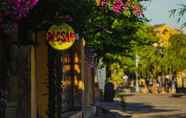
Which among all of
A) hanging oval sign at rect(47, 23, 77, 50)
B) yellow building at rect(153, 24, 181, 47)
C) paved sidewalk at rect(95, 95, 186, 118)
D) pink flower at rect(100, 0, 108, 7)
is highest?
yellow building at rect(153, 24, 181, 47)

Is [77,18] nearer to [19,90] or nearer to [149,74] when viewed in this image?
[19,90]

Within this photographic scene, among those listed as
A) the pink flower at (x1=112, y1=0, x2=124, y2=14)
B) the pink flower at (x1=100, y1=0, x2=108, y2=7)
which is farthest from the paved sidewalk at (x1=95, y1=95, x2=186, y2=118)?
the pink flower at (x1=112, y1=0, x2=124, y2=14)

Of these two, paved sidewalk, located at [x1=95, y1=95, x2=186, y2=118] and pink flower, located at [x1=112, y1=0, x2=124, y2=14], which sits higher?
pink flower, located at [x1=112, y1=0, x2=124, y2=14]

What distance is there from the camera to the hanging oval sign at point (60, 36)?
47.7ft

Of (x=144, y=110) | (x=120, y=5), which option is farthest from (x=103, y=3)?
(x=144, y=110)

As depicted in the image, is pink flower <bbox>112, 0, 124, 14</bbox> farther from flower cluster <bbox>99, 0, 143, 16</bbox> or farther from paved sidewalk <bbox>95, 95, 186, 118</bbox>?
paved sidewalk <bbox>95, 95, 186, 118</bbox>

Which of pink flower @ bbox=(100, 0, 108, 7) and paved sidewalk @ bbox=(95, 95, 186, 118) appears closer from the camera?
pink flower @ bbox=(100, 0, 108, 7)

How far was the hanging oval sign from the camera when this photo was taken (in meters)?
14.5

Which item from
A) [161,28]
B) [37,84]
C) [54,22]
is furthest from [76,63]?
[161,28]

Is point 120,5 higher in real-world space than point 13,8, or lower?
higher

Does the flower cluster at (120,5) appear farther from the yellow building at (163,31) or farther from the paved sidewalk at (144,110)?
the yellow building at (163,31)

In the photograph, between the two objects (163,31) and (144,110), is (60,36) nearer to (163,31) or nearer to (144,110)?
(144,110)

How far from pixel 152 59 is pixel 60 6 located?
77.1 m

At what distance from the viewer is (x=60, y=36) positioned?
1501 centimetres
